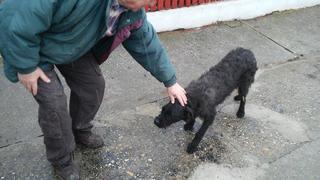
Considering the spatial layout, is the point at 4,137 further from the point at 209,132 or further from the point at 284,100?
the point at 284,100

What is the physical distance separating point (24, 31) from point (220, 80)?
2107 millimetres

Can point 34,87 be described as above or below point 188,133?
above

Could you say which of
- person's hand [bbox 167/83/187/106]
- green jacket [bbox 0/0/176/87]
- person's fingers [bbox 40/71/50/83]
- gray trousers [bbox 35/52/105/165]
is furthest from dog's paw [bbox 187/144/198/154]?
person's fingers [bbox 40/71/50/83]

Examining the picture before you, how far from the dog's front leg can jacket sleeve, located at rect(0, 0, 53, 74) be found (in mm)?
1785

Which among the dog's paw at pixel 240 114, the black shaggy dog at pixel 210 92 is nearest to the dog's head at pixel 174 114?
the black shaggy dog at pixel 210 92

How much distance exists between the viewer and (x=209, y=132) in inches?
162

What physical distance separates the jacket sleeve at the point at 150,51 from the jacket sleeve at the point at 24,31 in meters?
0.82

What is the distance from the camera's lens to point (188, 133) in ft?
13.4

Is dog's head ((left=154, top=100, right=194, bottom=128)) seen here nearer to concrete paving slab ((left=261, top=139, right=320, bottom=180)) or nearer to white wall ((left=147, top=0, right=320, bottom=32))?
concrete paving slab ((left=261, top=139, right=320, bottom=180))

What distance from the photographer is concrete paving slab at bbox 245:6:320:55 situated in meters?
6.00

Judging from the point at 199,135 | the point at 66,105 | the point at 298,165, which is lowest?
the point at 298,165

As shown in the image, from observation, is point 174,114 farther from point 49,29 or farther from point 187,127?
point 49,29

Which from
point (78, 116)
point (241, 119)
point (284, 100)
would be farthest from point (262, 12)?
point (78, 116)

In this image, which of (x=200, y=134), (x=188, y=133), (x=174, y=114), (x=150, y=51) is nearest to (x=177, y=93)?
(x=174, y=114)
